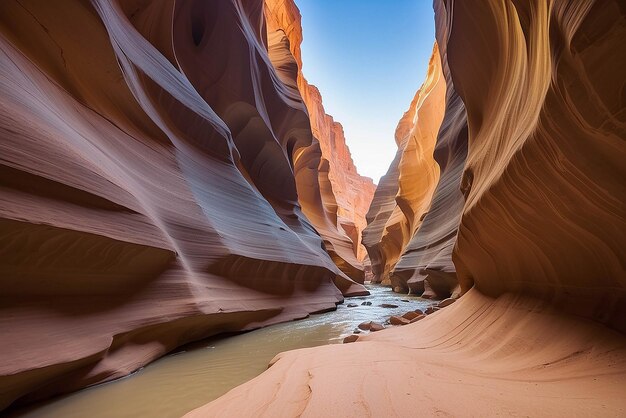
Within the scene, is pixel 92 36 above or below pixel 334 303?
above

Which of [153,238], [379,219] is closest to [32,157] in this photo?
[153,238]

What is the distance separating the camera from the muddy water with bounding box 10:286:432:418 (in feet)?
6.22

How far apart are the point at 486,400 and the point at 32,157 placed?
122 inches

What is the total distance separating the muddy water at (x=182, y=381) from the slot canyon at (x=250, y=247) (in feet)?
0.08

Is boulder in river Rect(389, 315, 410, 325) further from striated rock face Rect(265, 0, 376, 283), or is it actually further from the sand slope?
striated rock face Rect(265, 0, 376, 283)

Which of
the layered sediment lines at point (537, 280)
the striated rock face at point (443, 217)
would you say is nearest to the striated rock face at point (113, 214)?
the layered sediment lines at point (537, 280)

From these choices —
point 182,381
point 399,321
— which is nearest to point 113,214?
point 182,381

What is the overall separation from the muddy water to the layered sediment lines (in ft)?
1.91

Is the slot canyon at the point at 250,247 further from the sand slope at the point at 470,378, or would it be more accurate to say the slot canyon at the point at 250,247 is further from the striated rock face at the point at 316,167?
the striated rock face at the point at 316,167

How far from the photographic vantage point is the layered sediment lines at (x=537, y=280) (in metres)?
1.15

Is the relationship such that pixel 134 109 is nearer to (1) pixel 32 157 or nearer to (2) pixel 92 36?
(2) pixel 92 36

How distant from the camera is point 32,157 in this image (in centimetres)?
221

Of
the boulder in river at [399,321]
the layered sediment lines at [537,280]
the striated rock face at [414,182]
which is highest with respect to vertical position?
the striated rock face at [414,182]

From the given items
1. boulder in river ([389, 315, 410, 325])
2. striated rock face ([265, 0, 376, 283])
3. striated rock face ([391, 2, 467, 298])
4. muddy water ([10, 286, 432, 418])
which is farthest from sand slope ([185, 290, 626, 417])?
striated rock face ([265, 0, 376, 283])
